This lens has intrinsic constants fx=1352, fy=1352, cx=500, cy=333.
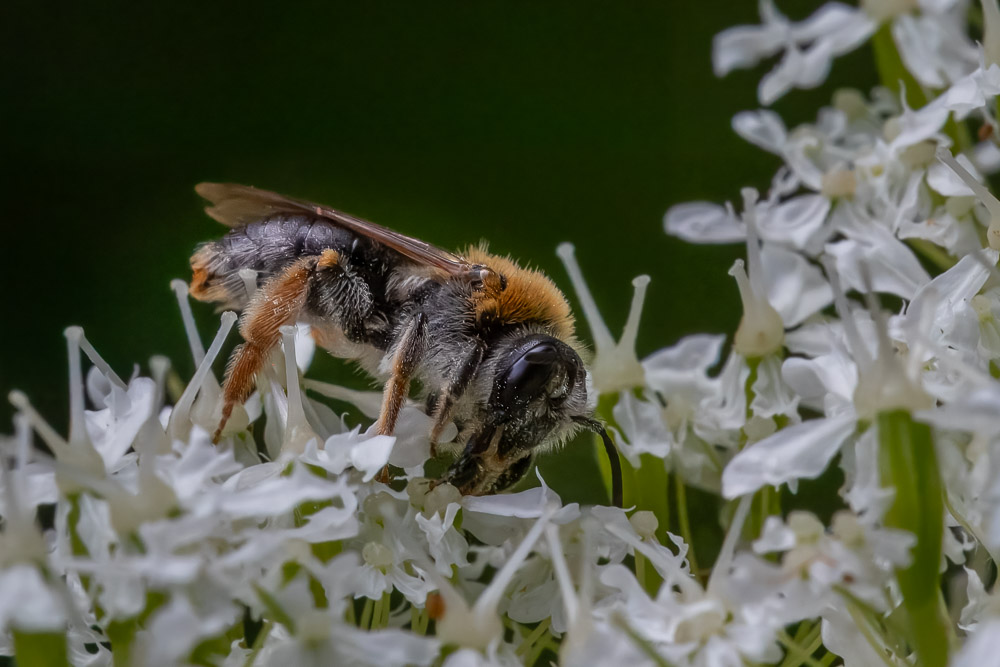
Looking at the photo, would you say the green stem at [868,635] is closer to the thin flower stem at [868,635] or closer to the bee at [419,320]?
the thin flower stem at [868,635]

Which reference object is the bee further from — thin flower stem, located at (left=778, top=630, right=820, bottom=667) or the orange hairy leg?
thin flower stem, located at (left=778, top=630, right=820, bottom=667)

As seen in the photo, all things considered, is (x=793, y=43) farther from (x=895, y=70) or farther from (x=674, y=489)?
(x=674, y=489)


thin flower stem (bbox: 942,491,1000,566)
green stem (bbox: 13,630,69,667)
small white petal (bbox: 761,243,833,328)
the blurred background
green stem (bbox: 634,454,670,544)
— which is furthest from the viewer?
the blurred background

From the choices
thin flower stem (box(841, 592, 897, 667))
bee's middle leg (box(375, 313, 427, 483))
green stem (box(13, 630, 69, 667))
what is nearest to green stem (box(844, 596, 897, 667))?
thin flower stem (box(841, 592, 897, 667))

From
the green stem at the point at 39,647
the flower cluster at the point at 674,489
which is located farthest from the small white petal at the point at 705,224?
A: the green stem at the point at 39,647

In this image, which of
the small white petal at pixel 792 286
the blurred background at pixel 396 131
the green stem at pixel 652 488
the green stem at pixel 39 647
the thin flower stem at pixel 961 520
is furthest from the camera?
the blurred background at pixel 396 131

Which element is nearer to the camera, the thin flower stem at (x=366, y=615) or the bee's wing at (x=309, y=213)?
the thin flower stem at (x=366, y=615)

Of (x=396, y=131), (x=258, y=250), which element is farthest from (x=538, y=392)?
(x=396, y=131)
